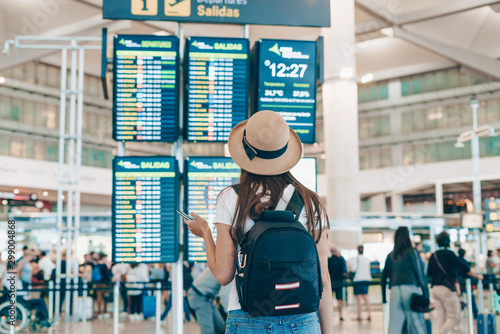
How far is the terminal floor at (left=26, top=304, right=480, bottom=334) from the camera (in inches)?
453

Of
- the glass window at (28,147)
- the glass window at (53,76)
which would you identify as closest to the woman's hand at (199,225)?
the glass window at (28,147)

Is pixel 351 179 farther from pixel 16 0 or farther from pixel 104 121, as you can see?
pixel 104 121

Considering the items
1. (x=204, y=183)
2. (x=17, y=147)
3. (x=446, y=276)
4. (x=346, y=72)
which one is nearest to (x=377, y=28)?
(x=346, y=72)

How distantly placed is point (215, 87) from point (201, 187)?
1.05 m

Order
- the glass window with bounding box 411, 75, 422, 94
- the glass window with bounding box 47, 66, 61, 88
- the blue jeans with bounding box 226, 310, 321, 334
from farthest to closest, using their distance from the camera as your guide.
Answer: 1. the glass window with bounding box 411, 75, 422, 94
2. the glass window with bounding box 47, 66, 61, 88
3. the blue jeans with bounding box 226, 310, 321, 334

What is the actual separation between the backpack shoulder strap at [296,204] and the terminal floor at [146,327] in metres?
9.24

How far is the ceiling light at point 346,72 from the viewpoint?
74.8 feet

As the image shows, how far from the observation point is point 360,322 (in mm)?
12961

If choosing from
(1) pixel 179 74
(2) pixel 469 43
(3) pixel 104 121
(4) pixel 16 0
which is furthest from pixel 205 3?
(3) pixel 104 121

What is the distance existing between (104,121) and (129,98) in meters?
37.3

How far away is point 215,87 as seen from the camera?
5.82 m

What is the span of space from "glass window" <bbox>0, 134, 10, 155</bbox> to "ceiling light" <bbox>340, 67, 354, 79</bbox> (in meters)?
22.3

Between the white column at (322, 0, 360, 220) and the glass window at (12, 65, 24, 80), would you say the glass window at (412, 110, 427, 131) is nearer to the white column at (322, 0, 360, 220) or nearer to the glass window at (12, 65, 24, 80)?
the white column at (322, 0, 360, 220)

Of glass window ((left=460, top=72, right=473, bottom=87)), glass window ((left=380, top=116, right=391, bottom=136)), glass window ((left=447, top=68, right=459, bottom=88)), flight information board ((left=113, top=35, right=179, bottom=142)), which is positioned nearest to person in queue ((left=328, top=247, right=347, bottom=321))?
flight information board ((left=113, top=35, right=179, bottom=142))
